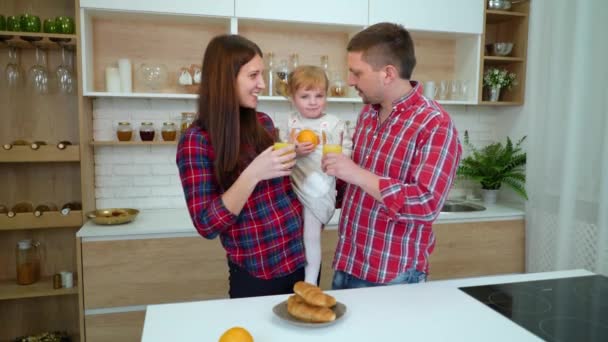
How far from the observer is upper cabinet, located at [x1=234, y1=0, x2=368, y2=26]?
2.86 m

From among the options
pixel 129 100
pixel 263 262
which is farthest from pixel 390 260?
pixel 129 100

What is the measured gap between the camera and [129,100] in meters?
3.08

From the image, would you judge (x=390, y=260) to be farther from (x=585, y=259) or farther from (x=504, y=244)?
(x=504, y=244)

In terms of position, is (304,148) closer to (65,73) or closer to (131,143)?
(131,143)

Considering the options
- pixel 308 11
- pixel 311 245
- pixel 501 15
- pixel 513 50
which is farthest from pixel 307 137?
pixel 513 50

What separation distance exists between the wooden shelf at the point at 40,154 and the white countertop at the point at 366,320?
69.4 inches

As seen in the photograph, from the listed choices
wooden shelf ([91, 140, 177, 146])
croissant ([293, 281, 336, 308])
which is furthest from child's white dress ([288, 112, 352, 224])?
wooden shelf ([91, 140, 177, 146])

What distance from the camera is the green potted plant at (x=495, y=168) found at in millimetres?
3348

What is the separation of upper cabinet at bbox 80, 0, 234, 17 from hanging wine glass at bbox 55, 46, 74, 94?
37cm

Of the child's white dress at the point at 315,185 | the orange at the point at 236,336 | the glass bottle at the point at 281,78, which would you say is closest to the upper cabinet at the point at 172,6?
the glass bottle at the point at 281,78

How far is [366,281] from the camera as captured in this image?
5.42ft

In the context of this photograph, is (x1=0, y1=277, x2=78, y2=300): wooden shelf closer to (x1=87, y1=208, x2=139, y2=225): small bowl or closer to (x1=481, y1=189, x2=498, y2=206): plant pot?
(x1=87, y1=208, x2=139, y2=225): small bowl

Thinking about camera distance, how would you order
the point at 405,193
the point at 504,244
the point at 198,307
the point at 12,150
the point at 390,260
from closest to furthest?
the point at 198,307
the point at 405,193
the point at 390,260
the point at 12,150
the point at 504,244

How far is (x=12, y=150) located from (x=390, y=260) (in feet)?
7.39
